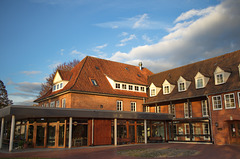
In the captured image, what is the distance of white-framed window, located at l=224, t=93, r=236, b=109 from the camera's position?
21.0m

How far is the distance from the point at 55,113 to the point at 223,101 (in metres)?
16.2

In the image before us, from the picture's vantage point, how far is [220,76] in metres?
23.0

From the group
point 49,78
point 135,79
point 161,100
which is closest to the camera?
point 161,100

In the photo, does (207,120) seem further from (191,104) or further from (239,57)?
(239,57)

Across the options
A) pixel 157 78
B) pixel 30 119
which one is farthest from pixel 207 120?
pixel 30 119

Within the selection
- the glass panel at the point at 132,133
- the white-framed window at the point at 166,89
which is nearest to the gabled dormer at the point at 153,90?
the white-framed window at the point at 166,89

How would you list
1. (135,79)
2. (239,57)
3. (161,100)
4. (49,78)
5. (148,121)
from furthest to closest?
(49,78)
(135,79)
(161,100)
(148,121)
(239,57)

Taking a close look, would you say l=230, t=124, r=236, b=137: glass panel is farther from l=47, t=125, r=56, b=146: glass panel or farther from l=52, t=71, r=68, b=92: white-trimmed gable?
l=52, t=71, r=68, b=92: white-trimmed gable

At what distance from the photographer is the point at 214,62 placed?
26.3 metres

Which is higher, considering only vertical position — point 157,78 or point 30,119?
point 157,78

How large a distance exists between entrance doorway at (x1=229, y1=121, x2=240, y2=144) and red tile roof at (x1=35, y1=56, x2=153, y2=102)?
40.9ft

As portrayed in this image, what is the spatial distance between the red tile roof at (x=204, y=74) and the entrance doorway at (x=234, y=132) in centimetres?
335

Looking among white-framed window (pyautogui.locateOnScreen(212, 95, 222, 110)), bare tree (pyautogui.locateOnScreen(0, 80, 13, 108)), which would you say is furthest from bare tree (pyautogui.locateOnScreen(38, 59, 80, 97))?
white-framed window (pyautogui.locateOnScreen(212, 95, 222, 110))

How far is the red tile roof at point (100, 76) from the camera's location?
25869mm
